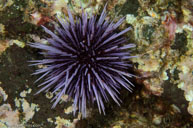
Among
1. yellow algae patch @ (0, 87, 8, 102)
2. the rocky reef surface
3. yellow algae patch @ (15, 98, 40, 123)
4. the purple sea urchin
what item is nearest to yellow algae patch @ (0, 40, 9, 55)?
the rocky reef surface

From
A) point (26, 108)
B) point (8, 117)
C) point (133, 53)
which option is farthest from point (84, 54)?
point (8, 117)

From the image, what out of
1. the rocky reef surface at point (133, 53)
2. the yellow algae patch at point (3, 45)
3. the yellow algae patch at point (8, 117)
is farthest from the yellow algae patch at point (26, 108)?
the yellow algae patch at point (3, 45)

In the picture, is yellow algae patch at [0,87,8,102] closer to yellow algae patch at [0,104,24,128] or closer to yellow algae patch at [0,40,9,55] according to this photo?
yellow algae patch at [0,104,24,128]

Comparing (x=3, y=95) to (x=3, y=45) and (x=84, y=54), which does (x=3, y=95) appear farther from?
(x=84, y=54)

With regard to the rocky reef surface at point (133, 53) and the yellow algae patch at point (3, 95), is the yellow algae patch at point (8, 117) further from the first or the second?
the yellow algae patch at point (3, 95)

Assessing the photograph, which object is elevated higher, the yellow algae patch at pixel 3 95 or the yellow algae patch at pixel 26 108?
the yellow algae patch at pixel 3 95

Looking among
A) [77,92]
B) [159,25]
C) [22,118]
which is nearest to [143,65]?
[159,25]

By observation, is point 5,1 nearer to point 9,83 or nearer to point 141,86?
point 9,83

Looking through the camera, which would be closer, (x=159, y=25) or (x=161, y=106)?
Result: (x=159, y=25)
